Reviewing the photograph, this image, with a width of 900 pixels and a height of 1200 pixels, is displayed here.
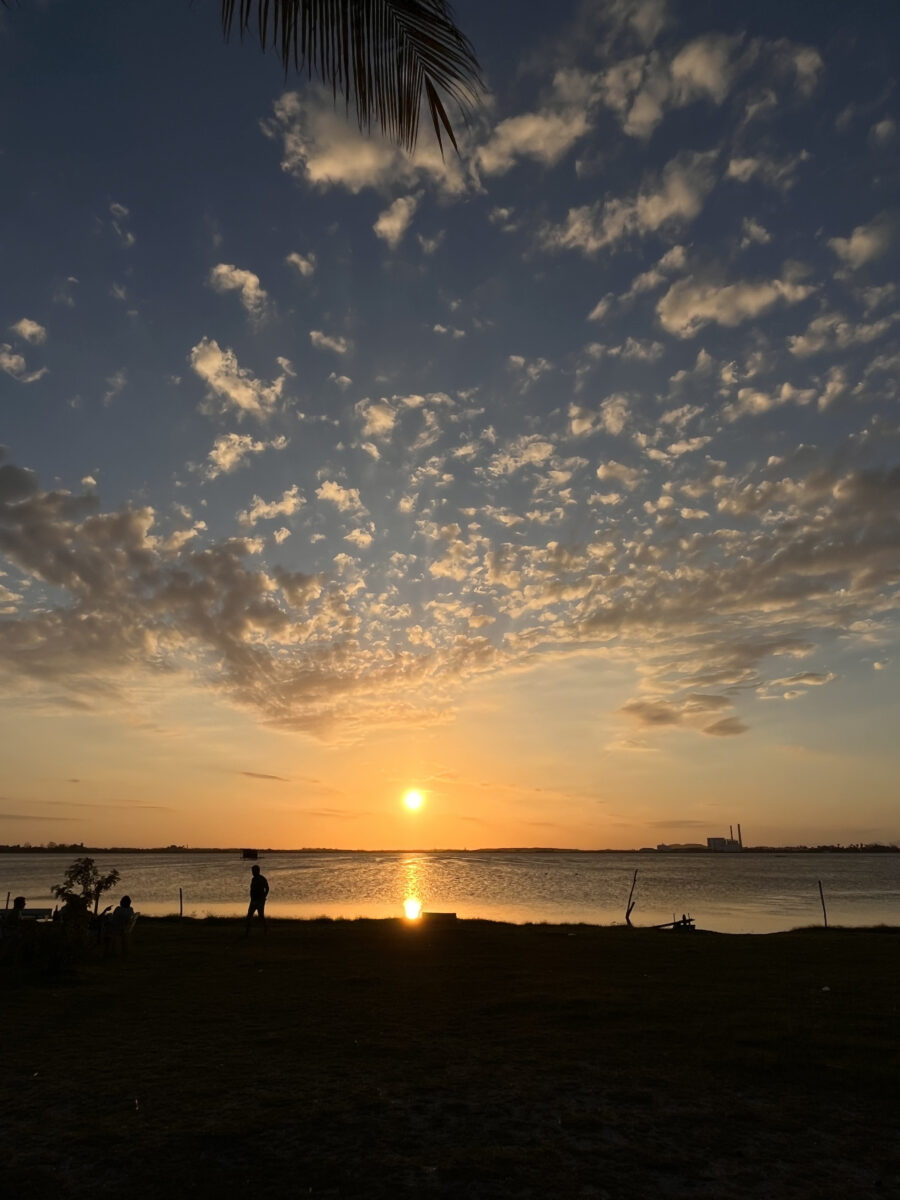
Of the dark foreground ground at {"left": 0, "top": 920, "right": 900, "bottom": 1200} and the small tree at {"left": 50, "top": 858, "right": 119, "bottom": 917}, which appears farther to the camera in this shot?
the small tree at {"left": 50, "top": 858, "right": 119, "bottom": 917}

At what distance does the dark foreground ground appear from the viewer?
18.5 feet

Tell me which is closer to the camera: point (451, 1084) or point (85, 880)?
point (451, 1084)

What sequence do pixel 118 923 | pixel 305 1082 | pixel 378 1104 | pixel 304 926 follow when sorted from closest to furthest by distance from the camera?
pixel 378 1104, pixel 305 1082, pixel 118 923, pixel 304 926

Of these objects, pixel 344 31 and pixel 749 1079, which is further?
pixel 749 1079

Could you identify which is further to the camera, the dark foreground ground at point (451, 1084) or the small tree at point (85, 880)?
the small tree at point (85, 880)

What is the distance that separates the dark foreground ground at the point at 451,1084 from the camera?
18.5 feet

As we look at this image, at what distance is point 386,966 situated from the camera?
16.7 meters

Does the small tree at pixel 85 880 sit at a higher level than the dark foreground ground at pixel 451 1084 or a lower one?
higher

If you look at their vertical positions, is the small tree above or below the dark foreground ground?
above

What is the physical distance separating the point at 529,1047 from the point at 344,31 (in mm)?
9953

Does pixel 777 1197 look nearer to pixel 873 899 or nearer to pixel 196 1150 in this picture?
pixel 196 1150

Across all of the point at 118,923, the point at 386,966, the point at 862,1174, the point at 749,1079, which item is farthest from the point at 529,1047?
the point at 118,923

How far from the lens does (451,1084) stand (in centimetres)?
789

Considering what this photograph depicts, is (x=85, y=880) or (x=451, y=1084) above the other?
(x=85, y=880)
